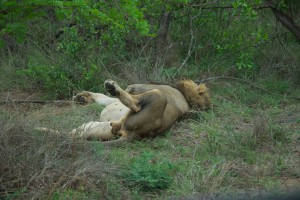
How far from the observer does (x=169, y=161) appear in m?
6.47

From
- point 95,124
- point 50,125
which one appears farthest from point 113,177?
point 95,124

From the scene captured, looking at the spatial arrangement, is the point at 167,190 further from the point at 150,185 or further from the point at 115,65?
the point at 115,65

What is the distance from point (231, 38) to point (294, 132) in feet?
12.5

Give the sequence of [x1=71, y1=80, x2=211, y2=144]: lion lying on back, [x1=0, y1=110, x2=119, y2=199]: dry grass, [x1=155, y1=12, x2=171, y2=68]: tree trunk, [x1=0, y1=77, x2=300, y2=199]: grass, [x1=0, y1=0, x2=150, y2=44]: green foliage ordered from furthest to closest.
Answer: [x1=155, y1=12, x2=171, y2=68]: tree trunk
[x1=71, y1=80, x2=211, y2=144]: lion lying on back
[x1=0, y1=0, x2=150, y2=44]: green foliage
[x1=0, y1=77, x2=300, y2=199]: grass
[x1=0, y1=110, x2=119, y2=199]: dry grass

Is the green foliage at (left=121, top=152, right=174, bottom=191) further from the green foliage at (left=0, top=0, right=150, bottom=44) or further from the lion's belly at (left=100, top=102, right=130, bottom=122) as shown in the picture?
the green foliage at (left=0, top=0, right=150, bottom=44)

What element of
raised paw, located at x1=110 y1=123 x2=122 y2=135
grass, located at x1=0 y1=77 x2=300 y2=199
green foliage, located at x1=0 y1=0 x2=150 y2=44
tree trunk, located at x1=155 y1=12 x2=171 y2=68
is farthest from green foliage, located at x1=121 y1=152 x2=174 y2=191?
tree trunk, located at x1=155 y1=12 x2=171 y2=68

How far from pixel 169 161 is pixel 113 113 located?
175 centimetres

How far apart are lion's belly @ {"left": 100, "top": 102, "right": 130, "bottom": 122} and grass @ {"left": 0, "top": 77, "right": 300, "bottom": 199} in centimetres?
21

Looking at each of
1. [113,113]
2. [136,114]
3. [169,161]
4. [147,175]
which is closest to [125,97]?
[136,114]

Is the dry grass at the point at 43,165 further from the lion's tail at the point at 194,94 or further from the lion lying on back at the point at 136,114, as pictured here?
the lion's tail at the point at 194,94

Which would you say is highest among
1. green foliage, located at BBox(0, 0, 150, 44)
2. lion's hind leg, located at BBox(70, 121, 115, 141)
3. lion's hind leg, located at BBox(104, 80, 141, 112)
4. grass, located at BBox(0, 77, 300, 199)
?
green foliage, located at BBox(0, 0, 150, 44)

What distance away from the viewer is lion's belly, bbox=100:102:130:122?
7898 mm

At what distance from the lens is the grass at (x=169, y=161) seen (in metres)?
5.30

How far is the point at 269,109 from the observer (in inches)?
361
